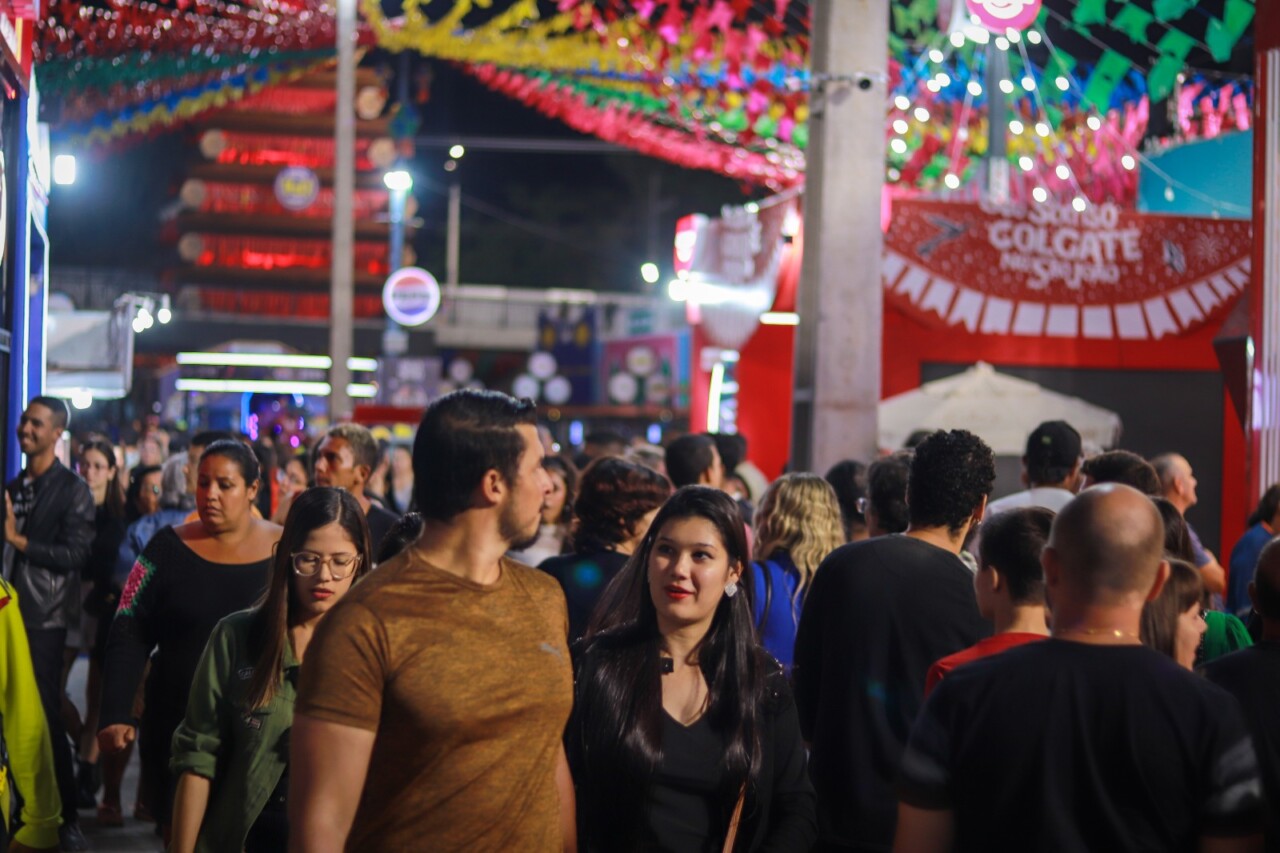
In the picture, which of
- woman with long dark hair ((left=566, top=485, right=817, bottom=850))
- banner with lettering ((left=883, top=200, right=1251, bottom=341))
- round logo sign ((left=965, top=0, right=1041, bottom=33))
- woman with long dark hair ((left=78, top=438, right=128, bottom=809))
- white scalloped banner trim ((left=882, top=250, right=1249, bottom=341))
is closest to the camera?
woman with long dark hair ((left=566, top=485, right=817, bottom=850))

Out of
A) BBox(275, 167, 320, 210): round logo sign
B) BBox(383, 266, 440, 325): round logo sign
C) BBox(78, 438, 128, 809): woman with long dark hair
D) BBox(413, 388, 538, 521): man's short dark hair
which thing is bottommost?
BBox(78, 438, 128, 809): woman with long dark hair

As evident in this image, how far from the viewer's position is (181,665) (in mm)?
5496

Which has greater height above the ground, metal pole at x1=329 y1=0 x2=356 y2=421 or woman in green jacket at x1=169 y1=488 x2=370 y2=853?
metal pole at x1=329 y1=0 x2=356 y2=421

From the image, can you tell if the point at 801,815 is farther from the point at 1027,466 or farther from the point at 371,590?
the point at 1027,466

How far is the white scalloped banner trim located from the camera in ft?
48.5

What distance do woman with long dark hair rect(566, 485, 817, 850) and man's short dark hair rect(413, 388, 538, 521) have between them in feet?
3.22

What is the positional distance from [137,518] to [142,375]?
33.9 m

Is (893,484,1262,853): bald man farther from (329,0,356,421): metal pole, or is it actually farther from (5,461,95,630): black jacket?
(329,0,356,421): metal pole

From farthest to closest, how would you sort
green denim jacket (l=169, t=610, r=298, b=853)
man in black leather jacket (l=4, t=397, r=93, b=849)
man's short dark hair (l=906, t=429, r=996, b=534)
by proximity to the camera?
man in black leather jacket (l=4, t=397, r=93, b=849)
man's short dark hair (l=906, t=429, r=996, b=534)
green denim jacket (l=169, t=610, r=298, b=853)

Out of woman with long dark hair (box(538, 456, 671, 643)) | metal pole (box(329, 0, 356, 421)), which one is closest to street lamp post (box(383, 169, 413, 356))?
metal pole (box(329, 0, 356, 421))

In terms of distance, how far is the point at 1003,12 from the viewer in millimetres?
11172

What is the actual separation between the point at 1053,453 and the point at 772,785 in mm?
3953

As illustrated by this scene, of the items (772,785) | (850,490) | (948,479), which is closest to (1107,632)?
(772,785)

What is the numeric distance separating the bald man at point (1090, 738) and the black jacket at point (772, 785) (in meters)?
0.80
